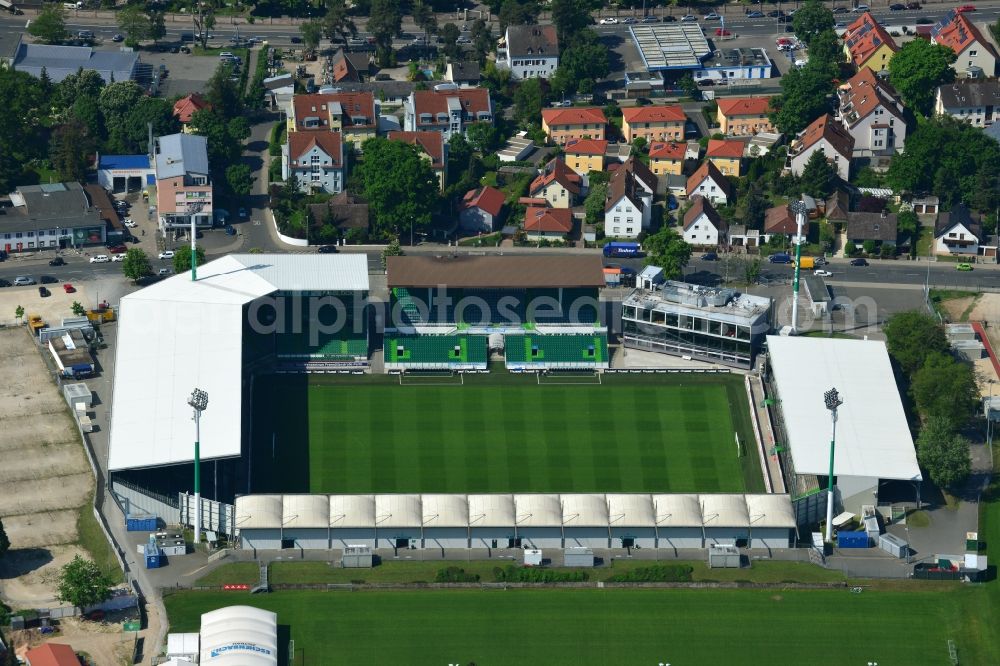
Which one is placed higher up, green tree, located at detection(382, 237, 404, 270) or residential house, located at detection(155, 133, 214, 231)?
residential house, located at detection(155, 133, 214, 231)

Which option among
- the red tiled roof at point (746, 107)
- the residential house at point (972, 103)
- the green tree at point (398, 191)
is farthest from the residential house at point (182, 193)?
the residential house at point (972, 103)

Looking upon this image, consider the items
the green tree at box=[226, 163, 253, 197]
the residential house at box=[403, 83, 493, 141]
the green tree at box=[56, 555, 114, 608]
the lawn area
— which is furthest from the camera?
the residential house at box=[403, 83, 493, 141]

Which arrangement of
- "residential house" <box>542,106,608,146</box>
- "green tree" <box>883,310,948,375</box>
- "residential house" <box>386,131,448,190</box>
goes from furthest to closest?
"residential house" <box>542,106,608,146</box> < "residential house" <box>386,131,448,190</box> < "green tree" <box>883,310,948,375</box>

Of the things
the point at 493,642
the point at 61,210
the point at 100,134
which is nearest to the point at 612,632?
the point at 493,642

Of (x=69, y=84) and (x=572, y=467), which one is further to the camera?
(x=69, y=84)

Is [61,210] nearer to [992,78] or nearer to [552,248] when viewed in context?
[552,248]

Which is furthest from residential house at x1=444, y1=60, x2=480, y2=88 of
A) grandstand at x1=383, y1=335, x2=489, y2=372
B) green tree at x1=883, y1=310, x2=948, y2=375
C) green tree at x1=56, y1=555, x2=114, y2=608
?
green tree at x1=56, y1=555, x2=114, y2=608

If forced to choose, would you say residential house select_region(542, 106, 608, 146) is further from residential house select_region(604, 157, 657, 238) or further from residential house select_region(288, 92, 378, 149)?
residential house select_region(288, 92, 378, 149)
